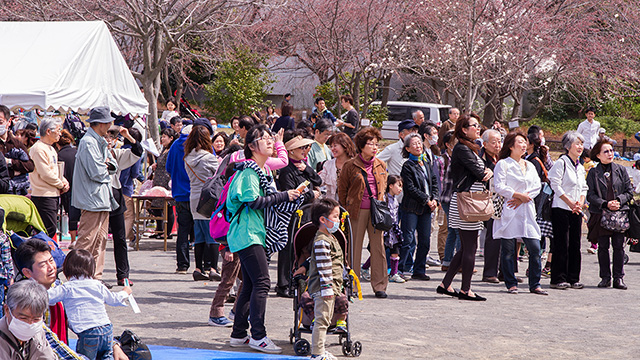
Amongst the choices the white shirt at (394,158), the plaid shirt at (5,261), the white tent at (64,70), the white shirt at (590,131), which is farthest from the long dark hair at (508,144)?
the white shirt at (590,131)

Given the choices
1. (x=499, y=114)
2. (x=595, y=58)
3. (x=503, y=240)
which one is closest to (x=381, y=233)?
(x=503, y=240)

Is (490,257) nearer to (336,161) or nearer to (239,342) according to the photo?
(336,161)

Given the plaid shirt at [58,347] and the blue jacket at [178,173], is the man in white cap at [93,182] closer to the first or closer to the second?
the blue jacket at [178,173]

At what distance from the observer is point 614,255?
9.41 metres

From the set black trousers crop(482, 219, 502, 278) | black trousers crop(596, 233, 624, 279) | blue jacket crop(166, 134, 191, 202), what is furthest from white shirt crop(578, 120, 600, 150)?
blue jacket crop(166, 134, 191, 202)

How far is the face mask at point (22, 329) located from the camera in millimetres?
4121

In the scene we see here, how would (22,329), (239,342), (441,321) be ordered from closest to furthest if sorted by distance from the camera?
1. (22,329)
2. (239,342)
3. (441,321)

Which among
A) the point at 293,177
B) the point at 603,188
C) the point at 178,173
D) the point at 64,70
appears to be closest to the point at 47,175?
the point at 178,173

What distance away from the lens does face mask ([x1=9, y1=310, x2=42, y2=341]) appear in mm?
4121

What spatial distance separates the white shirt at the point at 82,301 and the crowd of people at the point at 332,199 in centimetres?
77

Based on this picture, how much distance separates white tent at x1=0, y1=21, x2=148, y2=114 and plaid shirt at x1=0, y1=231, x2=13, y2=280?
7852 mm

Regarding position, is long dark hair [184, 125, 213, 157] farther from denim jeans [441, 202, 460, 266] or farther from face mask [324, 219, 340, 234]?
face mask [324, 219, 340, 234]

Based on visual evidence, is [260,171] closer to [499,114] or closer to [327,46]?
[327,46]

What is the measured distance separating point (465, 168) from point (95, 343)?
483 centimetres
